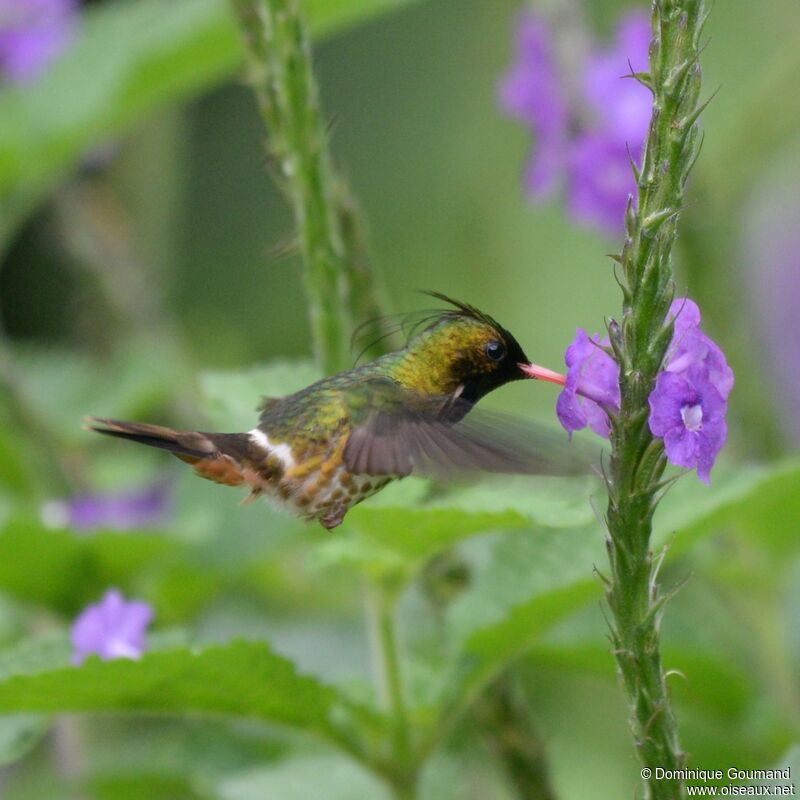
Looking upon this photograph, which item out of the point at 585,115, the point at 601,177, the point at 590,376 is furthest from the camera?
the point at 585,115

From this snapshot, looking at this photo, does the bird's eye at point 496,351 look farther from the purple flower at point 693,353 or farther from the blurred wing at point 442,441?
the purple flower at point 693,353

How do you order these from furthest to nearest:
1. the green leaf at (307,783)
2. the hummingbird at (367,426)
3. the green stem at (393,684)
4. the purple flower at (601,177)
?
the purple flower at (601,177) < the green leaf at (307,783) < the green stem at (393,684) < the hummingbird at (367,426)

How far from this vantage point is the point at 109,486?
9.93 ft

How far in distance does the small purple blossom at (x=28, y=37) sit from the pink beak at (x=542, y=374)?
226 cm

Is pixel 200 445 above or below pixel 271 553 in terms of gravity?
below

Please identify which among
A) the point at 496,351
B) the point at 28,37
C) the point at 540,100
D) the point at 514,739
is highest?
the point at 28,37

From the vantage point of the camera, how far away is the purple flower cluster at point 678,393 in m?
1.25

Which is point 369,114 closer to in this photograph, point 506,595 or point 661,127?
point 506,595

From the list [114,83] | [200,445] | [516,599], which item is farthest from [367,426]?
[114,83]

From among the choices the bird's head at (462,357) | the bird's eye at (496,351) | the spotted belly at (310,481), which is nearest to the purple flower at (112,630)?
the spotted belly at (310,481)

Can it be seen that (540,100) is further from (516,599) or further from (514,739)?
(514,739)

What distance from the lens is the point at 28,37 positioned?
140 inches

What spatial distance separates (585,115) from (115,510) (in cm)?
127

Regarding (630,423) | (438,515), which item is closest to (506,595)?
(438,515)
